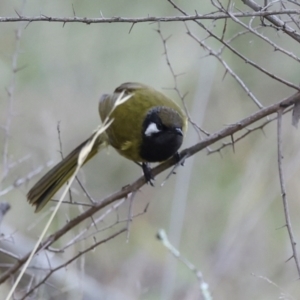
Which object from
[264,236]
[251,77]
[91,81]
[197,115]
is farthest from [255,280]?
[91,81]

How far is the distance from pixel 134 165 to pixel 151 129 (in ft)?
9.86

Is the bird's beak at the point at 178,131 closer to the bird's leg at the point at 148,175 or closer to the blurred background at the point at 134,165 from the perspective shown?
the bird's leg at the point at 148,175

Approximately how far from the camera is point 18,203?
5297mm

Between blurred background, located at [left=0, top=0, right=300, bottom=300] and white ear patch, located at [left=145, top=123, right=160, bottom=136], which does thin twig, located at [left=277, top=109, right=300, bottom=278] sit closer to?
white ear patch, located at [left=145, top=123, right=160, bottom=136]

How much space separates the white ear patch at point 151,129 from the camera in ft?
9.66

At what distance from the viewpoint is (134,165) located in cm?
596

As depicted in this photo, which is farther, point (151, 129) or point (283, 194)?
point (151, 129)

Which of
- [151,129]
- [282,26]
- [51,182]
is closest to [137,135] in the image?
[151,129]

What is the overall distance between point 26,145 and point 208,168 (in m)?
1.93

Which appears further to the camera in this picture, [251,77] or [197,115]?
[251,77]

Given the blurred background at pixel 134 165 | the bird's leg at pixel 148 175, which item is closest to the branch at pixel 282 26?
the bird's leg at pixel 148 175

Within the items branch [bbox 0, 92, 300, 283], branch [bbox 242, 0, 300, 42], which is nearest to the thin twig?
branch [bbox 0, 92, 300, 283]

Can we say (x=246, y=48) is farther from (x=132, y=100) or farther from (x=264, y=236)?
(x=132, y=100)

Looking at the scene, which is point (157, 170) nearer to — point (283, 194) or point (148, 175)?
point (148, 175)
